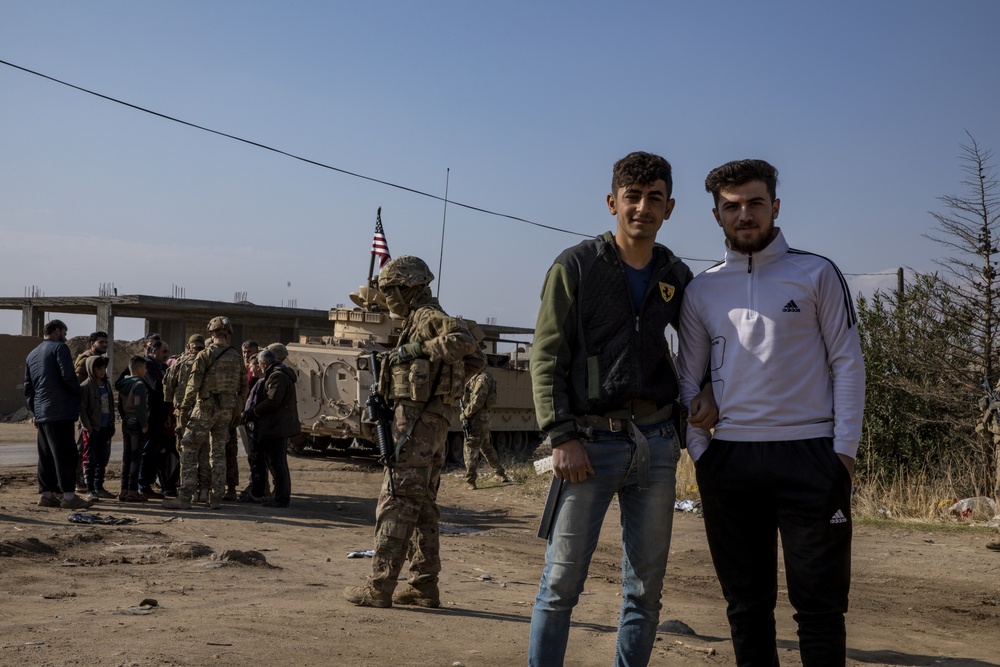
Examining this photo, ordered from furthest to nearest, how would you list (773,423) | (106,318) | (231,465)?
(106,318)
(231,465)
(773,423)

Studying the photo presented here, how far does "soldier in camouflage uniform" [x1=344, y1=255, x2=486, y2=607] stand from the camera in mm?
5516

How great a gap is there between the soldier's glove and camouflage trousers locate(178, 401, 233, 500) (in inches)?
200

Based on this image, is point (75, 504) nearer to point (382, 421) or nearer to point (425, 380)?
point (382, 421)

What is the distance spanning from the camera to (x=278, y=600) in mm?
5672

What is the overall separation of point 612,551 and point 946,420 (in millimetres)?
5362

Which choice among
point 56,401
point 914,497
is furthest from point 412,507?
point 914,497

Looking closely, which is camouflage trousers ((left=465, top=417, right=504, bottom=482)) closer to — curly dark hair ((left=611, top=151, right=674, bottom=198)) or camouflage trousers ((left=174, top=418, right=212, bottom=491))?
camouflage trousers ((left=174, top=418, right=212, bottom=491))

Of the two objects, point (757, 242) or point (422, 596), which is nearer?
point (757, 242)

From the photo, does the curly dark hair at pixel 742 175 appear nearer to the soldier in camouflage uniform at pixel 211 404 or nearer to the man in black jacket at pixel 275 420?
the soldier in camouflage uniform at pixel 211 404

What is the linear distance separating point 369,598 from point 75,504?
5331 millimetres

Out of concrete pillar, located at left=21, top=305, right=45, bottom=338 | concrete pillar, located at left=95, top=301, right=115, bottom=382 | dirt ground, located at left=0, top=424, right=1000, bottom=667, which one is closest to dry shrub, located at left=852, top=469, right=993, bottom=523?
dirt ground, located at left=0, top=424, right=1000, bottom=667

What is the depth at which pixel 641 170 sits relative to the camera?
11.3 feet

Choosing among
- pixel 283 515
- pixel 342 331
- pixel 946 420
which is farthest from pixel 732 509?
pixel 342 331

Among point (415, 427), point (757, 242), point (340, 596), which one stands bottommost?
point (340, 596)
